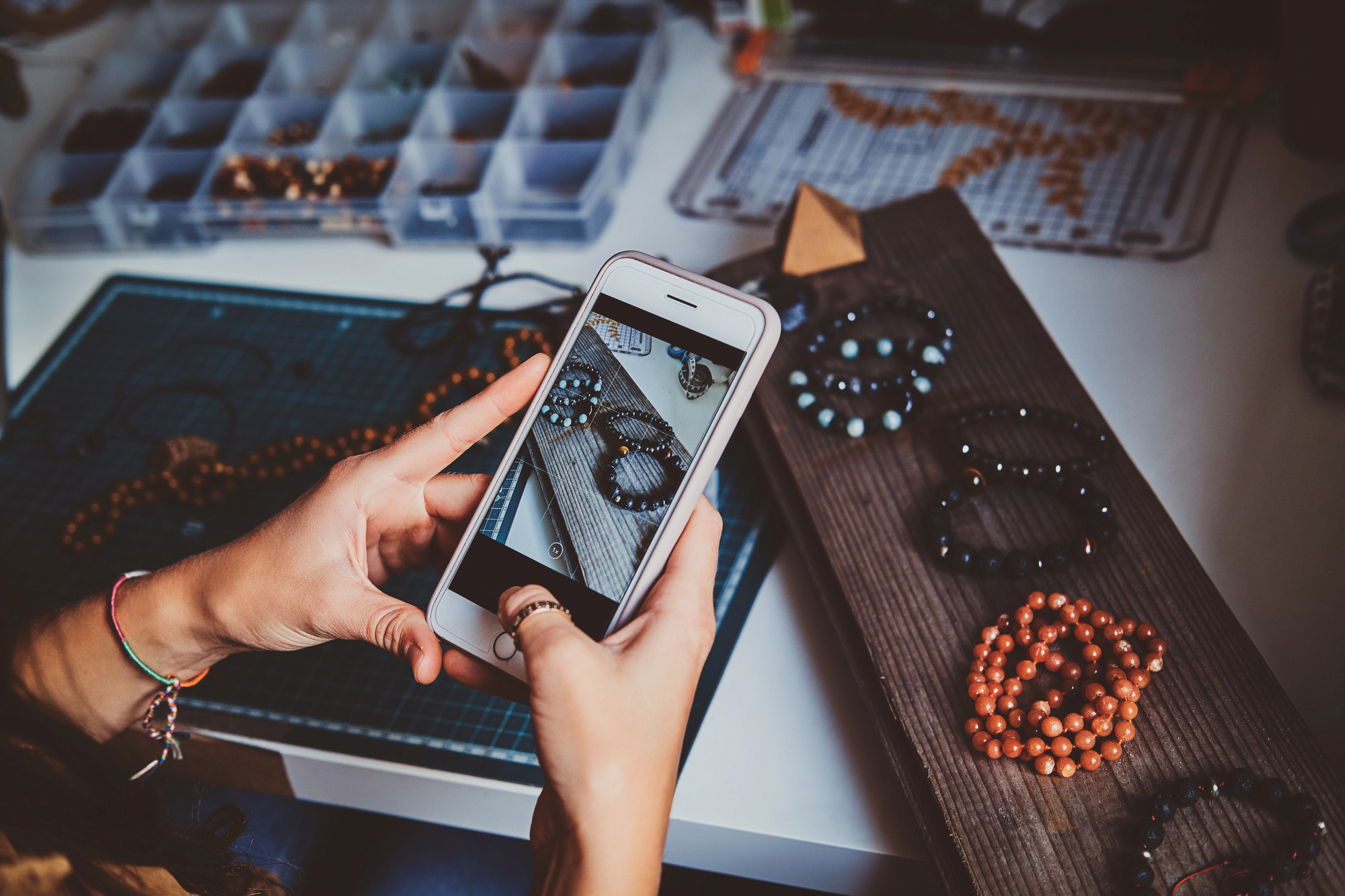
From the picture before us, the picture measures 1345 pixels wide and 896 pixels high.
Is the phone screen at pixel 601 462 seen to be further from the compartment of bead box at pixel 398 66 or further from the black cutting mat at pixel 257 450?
the compartment of bead box at pixel 398 66

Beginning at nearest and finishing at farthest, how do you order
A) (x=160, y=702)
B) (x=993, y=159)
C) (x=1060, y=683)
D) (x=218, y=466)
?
(x=1060, y=683) < (x=160, y=702) < (x=218, y=466) < (x=993, y=159)

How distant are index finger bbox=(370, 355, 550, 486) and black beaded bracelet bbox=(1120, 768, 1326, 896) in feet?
1.85

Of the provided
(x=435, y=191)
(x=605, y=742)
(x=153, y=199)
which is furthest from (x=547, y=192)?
(x=605, y=742)

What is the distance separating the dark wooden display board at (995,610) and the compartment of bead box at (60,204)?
1041 millimetres

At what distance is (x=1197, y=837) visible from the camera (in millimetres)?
579

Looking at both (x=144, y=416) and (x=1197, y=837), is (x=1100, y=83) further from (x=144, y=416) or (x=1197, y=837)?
(x=144, y=416)

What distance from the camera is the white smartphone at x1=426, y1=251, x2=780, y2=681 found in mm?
676

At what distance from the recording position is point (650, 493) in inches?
27.4

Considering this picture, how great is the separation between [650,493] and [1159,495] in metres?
0.52

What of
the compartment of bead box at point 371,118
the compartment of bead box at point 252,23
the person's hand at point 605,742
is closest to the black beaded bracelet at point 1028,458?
the person's hand at point 605,742

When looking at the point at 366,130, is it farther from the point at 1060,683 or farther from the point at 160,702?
the point at 1060,683

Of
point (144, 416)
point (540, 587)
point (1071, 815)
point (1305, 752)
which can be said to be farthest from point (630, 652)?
point (144, 416)

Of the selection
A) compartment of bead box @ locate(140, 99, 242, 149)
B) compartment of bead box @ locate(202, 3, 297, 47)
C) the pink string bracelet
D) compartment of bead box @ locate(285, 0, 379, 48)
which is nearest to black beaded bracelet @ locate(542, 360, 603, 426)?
the pink string bracelet

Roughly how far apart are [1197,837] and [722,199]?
0.91 metres
